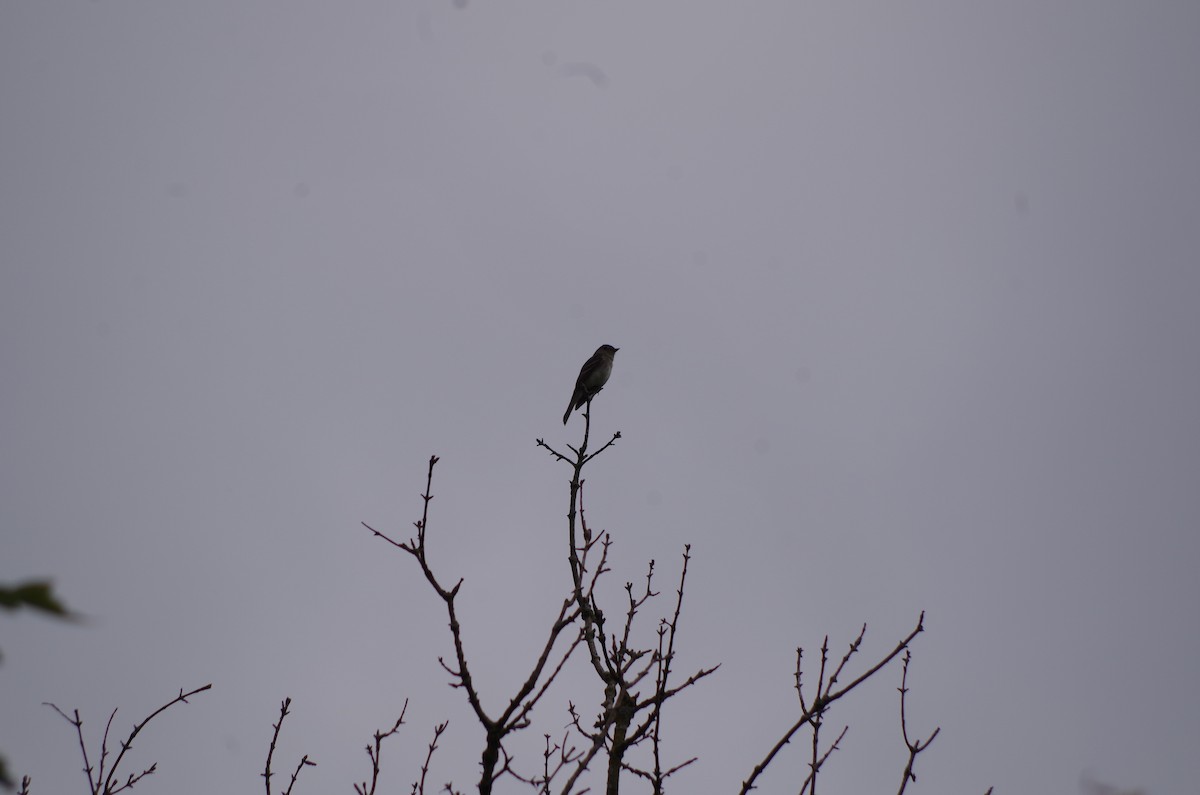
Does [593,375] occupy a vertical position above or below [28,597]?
above

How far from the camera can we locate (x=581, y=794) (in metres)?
4.08

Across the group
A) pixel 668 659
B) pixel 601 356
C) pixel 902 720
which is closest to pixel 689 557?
pixel 668 659

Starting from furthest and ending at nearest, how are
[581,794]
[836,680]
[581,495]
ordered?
[581,495] → [836,680] → [581,794]

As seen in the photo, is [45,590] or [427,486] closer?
[45,590]

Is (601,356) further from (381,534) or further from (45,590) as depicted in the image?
(45,590)

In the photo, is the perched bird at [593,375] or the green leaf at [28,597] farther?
the perched bird at [593,375]

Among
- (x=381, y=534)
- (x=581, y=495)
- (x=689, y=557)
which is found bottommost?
(x=381, y=534)

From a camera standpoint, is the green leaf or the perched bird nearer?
the green leaf

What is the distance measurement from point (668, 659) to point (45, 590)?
3.25 m

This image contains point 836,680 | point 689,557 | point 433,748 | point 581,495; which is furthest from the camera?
point 581,495

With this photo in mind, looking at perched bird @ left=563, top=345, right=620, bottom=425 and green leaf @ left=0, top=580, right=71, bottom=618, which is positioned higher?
perched bird @ left=563, top=345, right=620, bottom=425

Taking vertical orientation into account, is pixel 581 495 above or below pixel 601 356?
below

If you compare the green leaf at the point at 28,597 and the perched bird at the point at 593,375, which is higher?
the perched bird at the point at 593,375

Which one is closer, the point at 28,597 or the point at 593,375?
the point at 28,597
